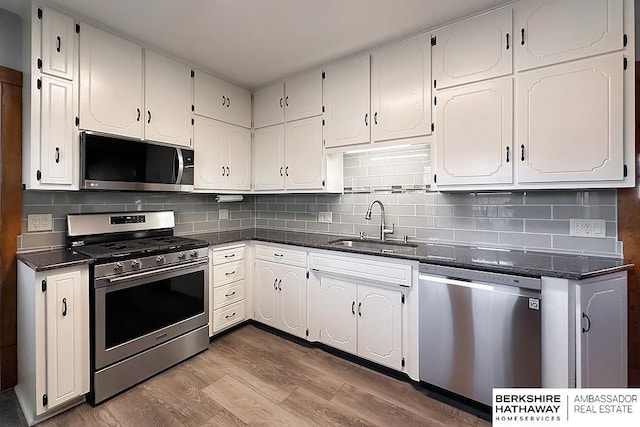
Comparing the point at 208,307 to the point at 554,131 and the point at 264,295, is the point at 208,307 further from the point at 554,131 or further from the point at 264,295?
the point at 554,131

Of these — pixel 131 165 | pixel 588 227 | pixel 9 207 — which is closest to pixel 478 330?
pixel 588 227

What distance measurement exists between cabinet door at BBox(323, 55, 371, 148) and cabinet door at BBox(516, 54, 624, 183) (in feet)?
3.65

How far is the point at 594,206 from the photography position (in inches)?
72.4

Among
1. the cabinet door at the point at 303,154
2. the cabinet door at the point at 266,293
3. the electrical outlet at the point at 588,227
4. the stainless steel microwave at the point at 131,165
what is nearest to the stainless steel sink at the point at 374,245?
the cabinet door at the point at 303,154

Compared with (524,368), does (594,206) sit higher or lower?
higher

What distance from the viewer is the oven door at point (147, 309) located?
1.92m

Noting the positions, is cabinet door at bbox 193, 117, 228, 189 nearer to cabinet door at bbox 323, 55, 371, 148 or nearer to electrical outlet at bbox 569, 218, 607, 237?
cabinet door at bbox 323, 55, 371, 148

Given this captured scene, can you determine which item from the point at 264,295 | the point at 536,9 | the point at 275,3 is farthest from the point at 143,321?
the point at 536,9

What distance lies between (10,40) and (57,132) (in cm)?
75

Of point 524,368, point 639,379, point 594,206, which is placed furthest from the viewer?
point 594,206

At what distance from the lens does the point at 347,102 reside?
262 cm

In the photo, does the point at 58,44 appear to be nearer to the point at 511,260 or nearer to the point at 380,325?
the point at 380,325

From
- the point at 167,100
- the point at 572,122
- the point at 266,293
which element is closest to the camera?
the point at 572,122

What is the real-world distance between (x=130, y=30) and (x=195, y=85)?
64 centimetres
